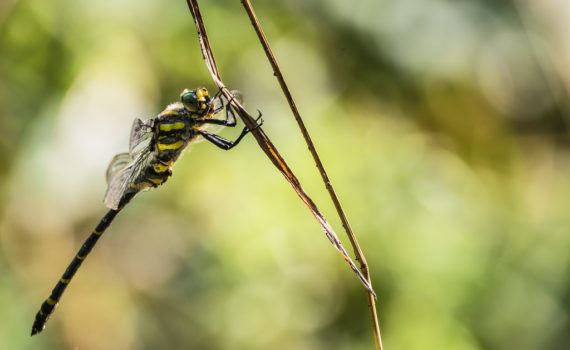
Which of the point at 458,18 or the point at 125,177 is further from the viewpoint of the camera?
the point at 458,18

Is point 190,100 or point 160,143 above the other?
point 190,100

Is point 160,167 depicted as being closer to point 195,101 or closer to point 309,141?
point 195,101

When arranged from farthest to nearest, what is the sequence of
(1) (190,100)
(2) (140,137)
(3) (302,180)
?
(3) (302,180), (2) (140,137), (1) (190,100)

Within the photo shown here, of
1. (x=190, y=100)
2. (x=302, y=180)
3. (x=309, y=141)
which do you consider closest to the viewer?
(x=309, y=141)

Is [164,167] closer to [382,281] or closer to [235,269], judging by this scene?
[235,269]

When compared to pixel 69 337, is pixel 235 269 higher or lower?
higher

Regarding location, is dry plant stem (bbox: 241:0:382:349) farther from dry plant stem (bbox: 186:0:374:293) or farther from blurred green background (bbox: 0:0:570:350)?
blurred green background (bbox: 0:0:570:350)

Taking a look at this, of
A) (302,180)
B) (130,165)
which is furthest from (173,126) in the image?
(302,180)

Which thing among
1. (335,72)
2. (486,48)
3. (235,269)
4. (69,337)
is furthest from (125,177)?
(486,48)
